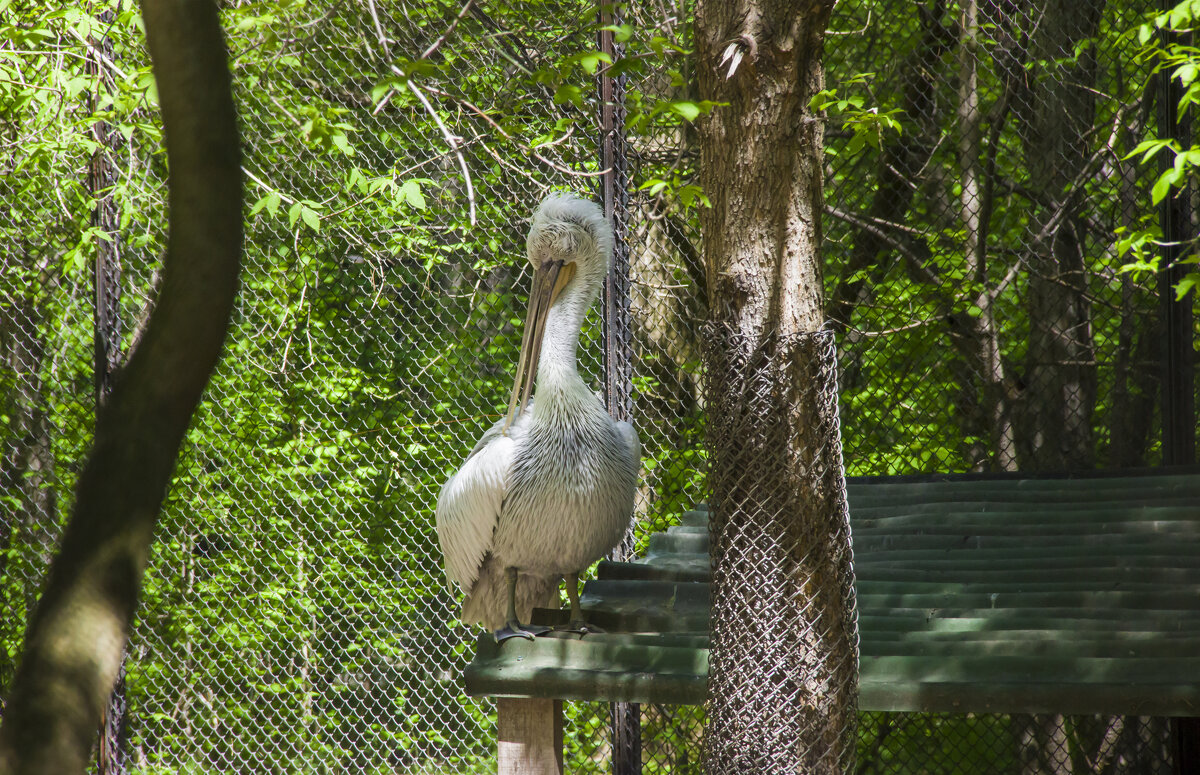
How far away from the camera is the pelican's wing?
399 centimetres

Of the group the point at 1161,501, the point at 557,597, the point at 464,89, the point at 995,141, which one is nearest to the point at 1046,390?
the point at 995,141

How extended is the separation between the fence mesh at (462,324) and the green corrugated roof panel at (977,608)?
1.69m

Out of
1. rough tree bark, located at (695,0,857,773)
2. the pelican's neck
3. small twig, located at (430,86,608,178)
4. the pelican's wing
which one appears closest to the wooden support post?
the pelican's wing

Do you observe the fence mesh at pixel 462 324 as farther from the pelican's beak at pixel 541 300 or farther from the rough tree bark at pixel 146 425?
the rough tree bark at pixel 146 425

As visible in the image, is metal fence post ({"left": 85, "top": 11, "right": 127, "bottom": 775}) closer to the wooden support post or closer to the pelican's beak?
the pelican's beak

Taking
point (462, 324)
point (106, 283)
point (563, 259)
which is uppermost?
point (462, 324)

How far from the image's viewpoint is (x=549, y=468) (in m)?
3.99

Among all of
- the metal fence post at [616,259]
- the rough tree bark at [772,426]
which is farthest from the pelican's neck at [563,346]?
the rough tree bark at [772,426]

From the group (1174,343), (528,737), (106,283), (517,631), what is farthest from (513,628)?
(106,283)

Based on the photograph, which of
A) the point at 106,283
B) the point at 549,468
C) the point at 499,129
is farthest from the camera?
the point at 106,283

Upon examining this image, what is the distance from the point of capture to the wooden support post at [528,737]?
3568 mm

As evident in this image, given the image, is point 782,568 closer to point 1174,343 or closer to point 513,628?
point 513,628

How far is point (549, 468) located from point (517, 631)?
61 cm

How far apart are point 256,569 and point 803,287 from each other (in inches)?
201
